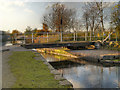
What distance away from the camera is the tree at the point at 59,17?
27.2m

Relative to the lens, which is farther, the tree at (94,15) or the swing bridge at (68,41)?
the tree at (94,15)

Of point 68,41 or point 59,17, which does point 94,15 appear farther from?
point 68,41

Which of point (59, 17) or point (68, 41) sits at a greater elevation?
point (59, 17)

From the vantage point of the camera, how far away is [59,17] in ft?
89.5

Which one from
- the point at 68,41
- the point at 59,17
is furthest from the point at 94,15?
the point at 68,41

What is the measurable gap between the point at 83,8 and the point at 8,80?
1091 inches

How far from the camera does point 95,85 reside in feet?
19.0

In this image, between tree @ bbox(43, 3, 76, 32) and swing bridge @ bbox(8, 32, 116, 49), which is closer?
swing bridge @ bbox(8, 32, 116, 49)

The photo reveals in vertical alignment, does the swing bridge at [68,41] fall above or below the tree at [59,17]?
below

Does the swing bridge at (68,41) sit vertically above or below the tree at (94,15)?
below

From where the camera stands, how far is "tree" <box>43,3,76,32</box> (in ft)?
89.3

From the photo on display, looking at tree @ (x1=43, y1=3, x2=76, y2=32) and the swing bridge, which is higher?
tree @ (x1=43, y1=3, x2=76, y2=32)

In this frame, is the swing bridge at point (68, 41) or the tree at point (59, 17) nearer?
the swing bridge at point (68, 41)

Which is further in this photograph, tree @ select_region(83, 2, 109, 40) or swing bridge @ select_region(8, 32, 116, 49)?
tree @ select_region(83, 2, 109, 40)
